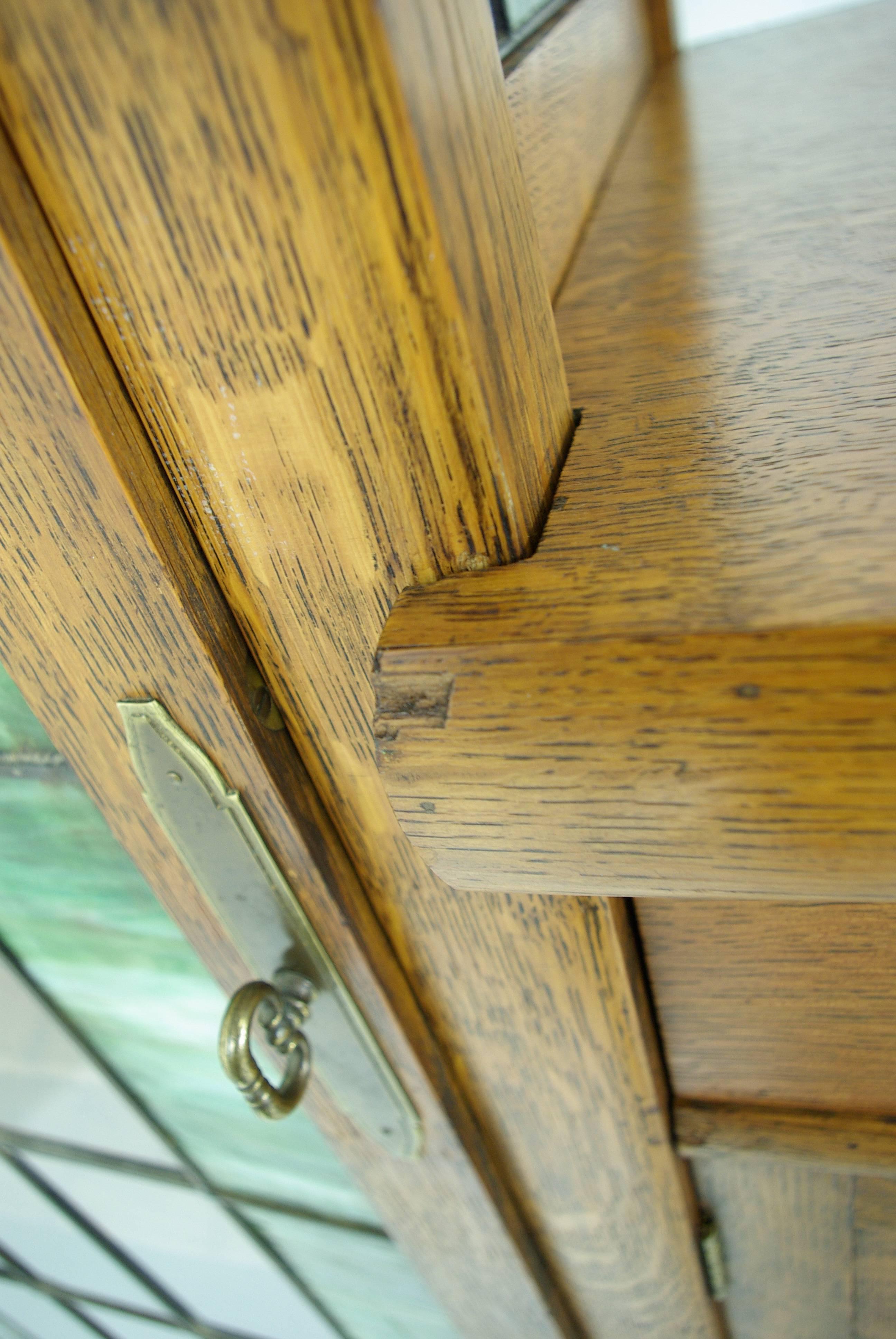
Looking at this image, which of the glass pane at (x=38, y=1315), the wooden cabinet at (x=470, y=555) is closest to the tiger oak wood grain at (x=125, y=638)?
the wooden cabinet at (x=470, y=555)

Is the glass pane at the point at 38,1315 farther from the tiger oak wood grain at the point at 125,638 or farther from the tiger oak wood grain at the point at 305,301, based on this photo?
the tiger oak wood grain at the point at 305,301

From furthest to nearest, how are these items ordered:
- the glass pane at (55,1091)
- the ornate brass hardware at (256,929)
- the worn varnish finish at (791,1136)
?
the glass pane at (55,1091) < the worn varnish finish at (791,1136) < the ornate brass hardware at (256,929)

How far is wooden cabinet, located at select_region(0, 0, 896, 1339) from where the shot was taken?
23 centimetres

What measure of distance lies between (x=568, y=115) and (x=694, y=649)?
0.56 meters

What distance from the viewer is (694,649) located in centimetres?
24

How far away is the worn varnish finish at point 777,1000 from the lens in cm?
43

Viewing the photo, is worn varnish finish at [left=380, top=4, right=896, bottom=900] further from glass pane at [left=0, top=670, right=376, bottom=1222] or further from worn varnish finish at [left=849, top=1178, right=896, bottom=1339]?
worn varnish finish at [left=849, top=1178, right=896, bottom=1339]

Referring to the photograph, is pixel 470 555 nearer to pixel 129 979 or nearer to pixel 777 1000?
pixel 777 1000

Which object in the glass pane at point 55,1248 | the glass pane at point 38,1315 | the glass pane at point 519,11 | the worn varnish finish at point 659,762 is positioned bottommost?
the glass pane at point 38,1315

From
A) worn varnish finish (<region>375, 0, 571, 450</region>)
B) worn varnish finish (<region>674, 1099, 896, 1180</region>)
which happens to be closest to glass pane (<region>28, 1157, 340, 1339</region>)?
worn varnish finish (<region>674, 1099, 896, 1180</region>)

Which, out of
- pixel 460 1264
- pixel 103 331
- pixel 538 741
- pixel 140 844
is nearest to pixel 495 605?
pixel 538 741

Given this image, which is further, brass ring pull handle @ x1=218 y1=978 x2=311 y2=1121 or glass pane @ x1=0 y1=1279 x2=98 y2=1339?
glass pane @ x1=0 y1=1279 x2=98 y2=1339

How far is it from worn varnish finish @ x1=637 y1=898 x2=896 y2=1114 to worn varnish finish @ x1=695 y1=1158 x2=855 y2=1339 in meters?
0.11

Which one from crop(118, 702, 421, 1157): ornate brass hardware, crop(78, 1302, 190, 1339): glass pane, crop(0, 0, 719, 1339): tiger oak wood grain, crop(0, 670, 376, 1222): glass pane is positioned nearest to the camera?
crop(0, 0, 719, 1339): tiger oak wood grain
